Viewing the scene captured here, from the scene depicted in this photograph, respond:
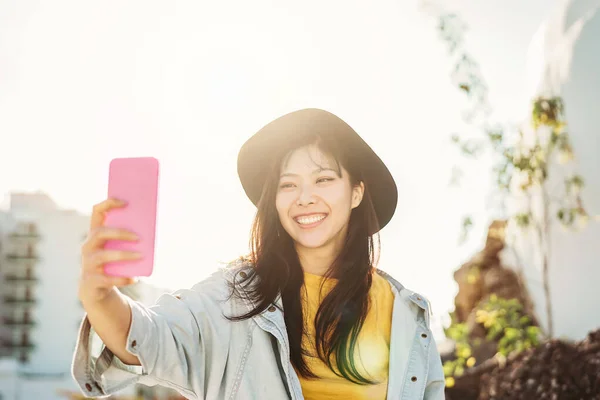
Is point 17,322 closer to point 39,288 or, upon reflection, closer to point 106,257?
point 39,288

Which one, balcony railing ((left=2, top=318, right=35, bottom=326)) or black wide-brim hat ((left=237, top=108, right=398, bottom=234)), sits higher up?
black wide-brim hat ((left=237, top=108, right=398, bottom=234))

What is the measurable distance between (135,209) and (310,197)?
98 centimetres

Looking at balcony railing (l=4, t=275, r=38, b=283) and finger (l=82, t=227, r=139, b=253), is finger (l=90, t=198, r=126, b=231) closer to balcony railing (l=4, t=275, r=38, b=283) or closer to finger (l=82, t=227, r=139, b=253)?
finger (l=82, t=227, r=139, b=253)

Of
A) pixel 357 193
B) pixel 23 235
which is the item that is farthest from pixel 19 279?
pixel 357 193

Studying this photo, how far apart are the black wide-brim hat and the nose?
21 cm

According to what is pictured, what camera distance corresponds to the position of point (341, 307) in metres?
2.81

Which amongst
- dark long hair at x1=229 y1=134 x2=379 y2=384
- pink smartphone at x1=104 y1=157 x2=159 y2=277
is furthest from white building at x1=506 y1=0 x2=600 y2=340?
pink smartphone at x1=104 y1=157 x2=159 y2=277

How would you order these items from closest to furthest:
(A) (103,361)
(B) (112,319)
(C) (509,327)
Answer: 1. (B) (112,319)
2. (A) (103,361)
3. (C) (509,327)

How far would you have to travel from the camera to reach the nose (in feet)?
9.09

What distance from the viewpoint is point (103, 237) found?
186 cm

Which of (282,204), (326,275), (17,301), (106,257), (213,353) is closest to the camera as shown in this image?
(106,257)

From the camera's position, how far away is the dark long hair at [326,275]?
2.68 meters

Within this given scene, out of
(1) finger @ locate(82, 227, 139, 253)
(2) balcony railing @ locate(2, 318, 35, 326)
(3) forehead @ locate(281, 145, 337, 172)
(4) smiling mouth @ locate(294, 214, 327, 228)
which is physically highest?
(3) forehead @ locate(281, 145, 337, 172)

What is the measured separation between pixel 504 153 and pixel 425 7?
1.94 m
